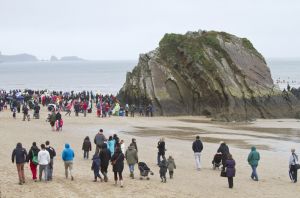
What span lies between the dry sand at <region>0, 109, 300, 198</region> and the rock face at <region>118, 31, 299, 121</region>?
279cm

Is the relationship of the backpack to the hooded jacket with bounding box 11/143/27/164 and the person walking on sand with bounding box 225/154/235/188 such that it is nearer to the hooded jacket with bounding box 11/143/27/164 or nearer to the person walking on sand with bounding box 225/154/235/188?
the hooded jacket with bounding box 11/143/27/164

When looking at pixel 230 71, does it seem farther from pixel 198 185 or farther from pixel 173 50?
pixel 198 185

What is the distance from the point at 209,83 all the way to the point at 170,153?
2365 cm

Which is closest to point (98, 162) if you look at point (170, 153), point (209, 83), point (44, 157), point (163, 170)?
point (44, 157)

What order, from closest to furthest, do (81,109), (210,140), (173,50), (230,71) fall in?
(210,140) < (81,109) < (230,71) < (173,50)

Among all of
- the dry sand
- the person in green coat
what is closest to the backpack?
the dry sand

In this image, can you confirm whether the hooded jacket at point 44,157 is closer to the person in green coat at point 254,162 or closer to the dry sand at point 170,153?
the dry sand at point 170,153

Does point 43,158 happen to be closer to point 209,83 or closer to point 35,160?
point 35,160

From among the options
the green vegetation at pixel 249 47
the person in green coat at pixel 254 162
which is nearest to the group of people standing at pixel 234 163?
the person in green coat at pixel 254 162

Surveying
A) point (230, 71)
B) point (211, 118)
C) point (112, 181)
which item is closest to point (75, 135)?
point (112, 181)

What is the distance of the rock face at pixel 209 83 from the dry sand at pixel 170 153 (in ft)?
9.14

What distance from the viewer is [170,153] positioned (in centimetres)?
2959

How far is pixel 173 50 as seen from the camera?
57219mm

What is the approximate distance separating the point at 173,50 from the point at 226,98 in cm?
901
